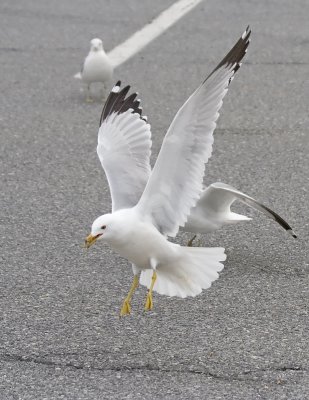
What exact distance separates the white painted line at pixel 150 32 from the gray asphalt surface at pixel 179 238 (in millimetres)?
119

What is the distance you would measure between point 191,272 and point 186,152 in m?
0.53

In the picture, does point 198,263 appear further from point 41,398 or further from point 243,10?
point 243,10

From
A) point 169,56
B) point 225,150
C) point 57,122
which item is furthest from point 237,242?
point 169,56

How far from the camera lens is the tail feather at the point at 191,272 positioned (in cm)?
495

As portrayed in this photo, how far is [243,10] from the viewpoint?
462 inches

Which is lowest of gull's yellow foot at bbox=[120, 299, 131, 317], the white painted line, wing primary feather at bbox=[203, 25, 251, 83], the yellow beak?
gull's yellow foot at bbox=[120, 299, 131, 317]

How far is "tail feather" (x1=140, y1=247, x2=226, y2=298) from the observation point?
195 inches

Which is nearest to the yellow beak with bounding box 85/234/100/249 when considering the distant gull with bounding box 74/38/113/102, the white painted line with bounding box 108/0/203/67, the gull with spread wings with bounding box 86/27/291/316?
the gull with spread wings with bounding box 86/27/291/316

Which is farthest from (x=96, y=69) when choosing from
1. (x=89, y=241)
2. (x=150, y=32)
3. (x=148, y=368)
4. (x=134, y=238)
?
(x=148, y=368)

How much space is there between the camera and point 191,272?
5.00 meters

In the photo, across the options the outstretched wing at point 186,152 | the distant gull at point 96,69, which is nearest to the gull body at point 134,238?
the outstretched wing at point 186,152

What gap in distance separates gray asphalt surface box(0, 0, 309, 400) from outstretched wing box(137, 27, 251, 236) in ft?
1.43

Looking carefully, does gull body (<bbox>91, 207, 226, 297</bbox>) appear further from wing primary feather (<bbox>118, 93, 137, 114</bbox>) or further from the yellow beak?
wing primary feather (<bbox>118, 93, 137, 114</bbox>)

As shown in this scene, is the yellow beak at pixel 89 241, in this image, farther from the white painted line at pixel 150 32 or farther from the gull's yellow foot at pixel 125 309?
the white painted line at pixel 150 32
